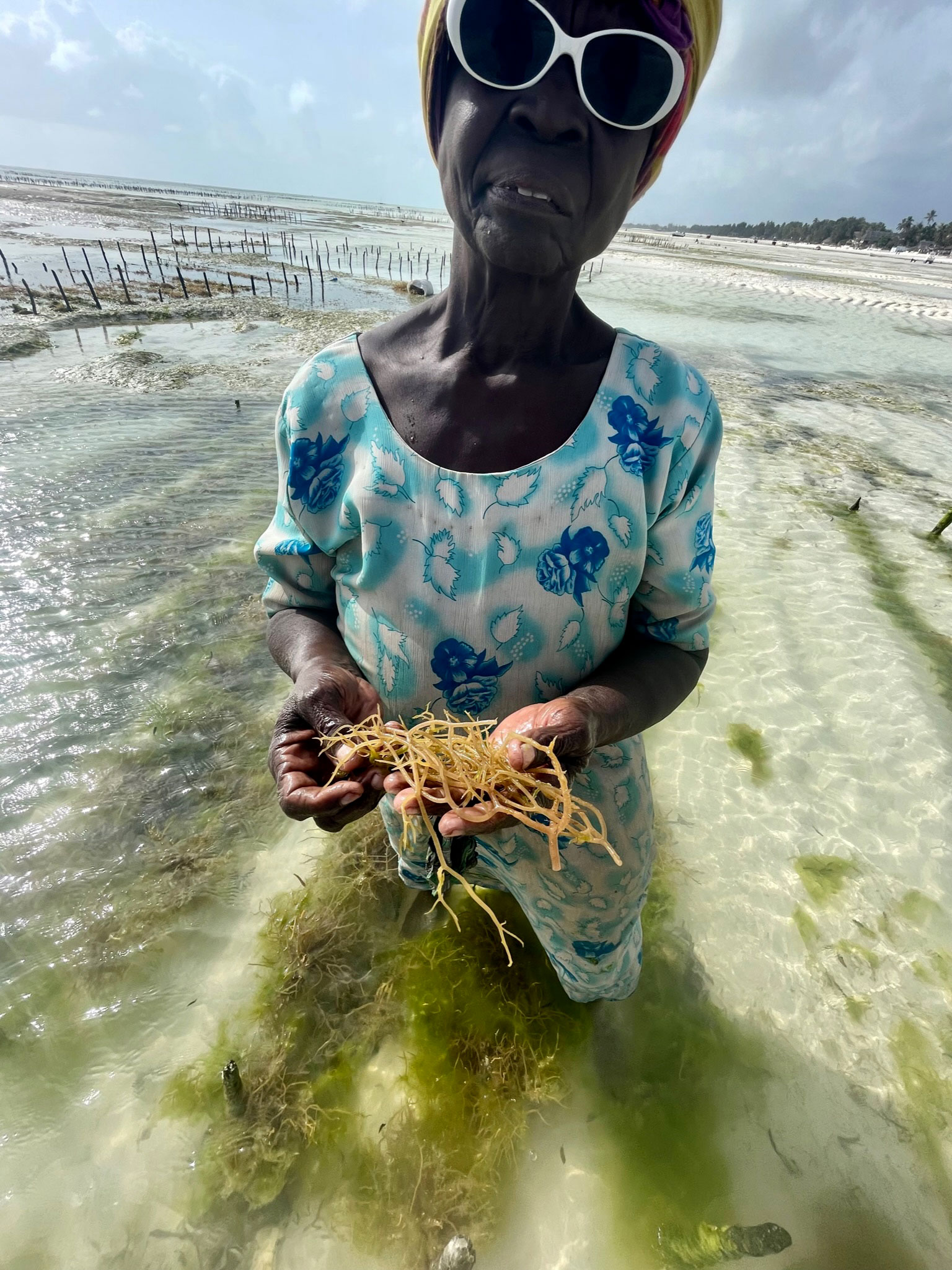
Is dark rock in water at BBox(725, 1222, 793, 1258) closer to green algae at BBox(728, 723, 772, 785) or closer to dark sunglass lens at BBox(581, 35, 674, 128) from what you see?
green algae at BBox(728, 723, 772, 785)

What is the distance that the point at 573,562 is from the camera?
1518mm

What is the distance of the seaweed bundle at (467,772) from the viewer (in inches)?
55.1

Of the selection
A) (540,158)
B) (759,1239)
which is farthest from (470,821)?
(759,1239)

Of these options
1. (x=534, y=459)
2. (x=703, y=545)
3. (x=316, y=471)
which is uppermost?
(x=534, y=459)

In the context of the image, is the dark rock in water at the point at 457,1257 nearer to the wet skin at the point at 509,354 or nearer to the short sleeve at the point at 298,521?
the wet skin at the point at 509,354

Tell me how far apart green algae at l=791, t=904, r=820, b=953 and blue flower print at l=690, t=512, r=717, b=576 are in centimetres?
290

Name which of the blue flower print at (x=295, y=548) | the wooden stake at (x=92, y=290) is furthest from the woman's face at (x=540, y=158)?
the wooden stake at (x=92, y=290)

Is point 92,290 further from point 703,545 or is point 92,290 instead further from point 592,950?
point 592,950

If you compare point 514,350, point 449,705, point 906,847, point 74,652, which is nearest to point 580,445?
point 514,350

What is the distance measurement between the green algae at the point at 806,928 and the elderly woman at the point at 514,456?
2.67 metres

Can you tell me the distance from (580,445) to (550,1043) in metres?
2.84

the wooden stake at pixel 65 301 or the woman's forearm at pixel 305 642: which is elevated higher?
the woman's forearm at pixel 305 642

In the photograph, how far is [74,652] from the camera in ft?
17.7

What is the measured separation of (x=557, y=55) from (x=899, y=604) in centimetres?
678
